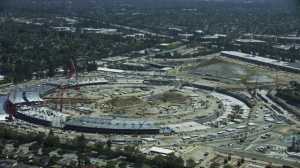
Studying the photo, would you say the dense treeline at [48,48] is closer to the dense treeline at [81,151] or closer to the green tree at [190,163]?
the dense treeline at [81,151]

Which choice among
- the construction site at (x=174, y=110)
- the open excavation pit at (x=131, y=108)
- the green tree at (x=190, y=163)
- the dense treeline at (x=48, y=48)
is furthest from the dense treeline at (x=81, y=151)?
the dense treeline at (x=48, y=48)

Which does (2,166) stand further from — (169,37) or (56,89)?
Result: (169,37)

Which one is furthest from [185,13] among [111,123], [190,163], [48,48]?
[190,163]

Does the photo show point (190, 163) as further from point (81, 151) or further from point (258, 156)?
point (81, 151)

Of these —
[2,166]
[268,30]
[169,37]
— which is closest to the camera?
[2,166]

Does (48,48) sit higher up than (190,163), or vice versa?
(190,163)

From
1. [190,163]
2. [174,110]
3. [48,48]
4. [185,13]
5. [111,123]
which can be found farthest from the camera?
[185,13]


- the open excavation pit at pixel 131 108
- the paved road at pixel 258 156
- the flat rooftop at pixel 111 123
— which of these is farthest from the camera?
the open excavation pit at pixel 131 108

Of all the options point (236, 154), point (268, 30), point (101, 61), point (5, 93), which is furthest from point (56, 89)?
point (268, 30)

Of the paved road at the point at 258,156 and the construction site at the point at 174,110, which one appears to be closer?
the paved road at the point at 258,156

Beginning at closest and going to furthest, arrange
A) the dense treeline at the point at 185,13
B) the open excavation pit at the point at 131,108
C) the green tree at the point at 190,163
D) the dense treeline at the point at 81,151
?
the dense treeline at the point at 81,151, the green tree at the point at 190,163, the open excavation pit at the point at 131,108, the dense treeline at the point at 185,13

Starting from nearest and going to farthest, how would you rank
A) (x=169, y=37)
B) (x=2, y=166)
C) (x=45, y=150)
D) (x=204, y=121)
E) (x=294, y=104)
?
(x=2, y=166)
(x=45, y=150)
(x=204, y=121)
(x=294, y=104)
(x=169, y=37)
